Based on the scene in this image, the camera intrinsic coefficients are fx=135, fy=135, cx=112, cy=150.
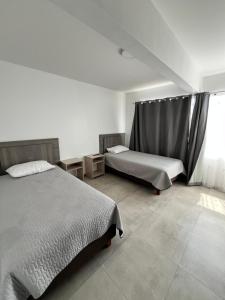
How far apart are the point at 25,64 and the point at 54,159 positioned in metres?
1.74

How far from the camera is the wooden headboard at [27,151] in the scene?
2242 mm

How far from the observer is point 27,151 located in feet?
8.09

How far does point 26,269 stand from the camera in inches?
34.2

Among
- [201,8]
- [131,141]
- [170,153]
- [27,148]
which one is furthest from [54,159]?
[201,8]

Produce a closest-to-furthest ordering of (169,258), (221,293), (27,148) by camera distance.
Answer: (221,293) → (169,258) → (27,148)

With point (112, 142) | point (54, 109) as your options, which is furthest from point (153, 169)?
point (54, 109)

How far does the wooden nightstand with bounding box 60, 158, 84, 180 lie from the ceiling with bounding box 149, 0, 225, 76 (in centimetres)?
266

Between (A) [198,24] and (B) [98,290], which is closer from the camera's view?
(B) [98,290]

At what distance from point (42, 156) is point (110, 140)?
6.44 ft

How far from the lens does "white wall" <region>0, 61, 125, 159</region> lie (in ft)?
7.34

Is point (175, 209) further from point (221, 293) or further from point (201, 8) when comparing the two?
point (201, 8)

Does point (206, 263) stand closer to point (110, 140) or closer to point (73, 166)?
point (73, 166)

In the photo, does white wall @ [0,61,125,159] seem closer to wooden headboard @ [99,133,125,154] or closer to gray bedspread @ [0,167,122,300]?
wooden headboard @ [99,133,125,154]

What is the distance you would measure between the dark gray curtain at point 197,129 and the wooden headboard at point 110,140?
202cm
